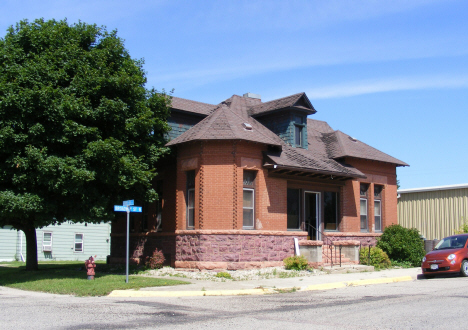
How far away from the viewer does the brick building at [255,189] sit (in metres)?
19.9

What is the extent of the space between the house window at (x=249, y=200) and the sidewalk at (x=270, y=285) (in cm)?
327

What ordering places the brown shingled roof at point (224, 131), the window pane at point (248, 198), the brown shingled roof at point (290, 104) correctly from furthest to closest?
1. the brown shingled roof at point (290, 104)
2. the window pane at point (248, 198)
3. the brown shingled roof at point (224, 131)

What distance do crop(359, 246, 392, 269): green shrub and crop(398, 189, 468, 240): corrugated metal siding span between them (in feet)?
31.4

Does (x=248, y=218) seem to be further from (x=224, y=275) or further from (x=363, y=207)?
(x=363, y=207)

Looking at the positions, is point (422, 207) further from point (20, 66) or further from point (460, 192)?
point (20, 66)

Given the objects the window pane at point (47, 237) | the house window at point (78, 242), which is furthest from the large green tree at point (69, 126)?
the house window at point (78, 242)

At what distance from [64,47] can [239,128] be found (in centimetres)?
752

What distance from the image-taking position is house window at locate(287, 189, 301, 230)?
2258 cm

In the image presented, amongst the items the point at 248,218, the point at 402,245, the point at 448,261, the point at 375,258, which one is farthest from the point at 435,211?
the point at 248,218

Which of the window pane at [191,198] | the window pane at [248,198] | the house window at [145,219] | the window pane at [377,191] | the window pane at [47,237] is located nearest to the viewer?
the window pane at [248,198]

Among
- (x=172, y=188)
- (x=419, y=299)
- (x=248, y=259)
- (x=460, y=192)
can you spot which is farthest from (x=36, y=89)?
(x=460, y=192)

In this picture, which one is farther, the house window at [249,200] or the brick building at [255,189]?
the house window at [249,200]

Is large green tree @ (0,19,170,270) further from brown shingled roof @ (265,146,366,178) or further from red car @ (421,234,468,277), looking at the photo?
red car @ (421,234,468,277)

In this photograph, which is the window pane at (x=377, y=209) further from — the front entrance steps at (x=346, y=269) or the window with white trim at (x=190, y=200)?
the window with white trim at (x=190, y=200)
